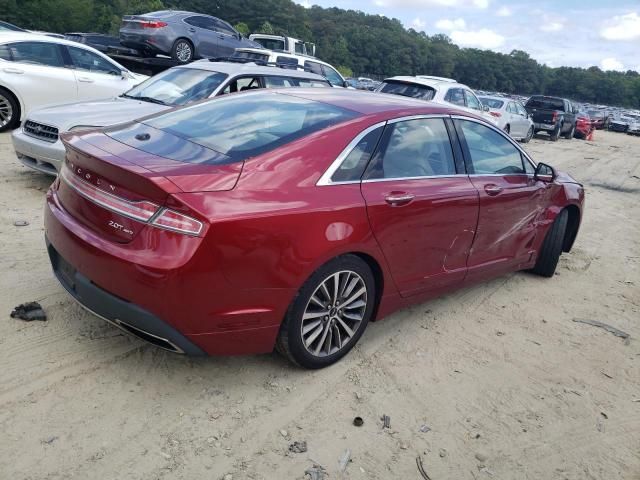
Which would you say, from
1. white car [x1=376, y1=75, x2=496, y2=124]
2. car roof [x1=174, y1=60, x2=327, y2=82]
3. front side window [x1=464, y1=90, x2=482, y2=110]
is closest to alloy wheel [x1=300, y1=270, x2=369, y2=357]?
car roof [x1=174, y1=60, x2=327, y2=82]

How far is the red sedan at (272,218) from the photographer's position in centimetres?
260

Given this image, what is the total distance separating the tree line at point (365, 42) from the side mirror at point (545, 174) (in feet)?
181

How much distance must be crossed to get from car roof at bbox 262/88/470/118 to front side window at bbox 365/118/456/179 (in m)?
0.10

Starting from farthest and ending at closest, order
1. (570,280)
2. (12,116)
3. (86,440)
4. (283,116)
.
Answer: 1. (12,116)
2. (570,280)
3. (283,116)
4. (86,440)

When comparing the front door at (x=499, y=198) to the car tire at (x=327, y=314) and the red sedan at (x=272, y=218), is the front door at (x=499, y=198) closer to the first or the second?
the red sedan at (x=272, y=218)

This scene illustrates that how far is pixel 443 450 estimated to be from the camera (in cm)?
280

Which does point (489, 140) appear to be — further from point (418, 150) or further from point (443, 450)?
point (443, 450)

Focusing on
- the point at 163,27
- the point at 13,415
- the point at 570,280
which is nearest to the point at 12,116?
the point at 163,27

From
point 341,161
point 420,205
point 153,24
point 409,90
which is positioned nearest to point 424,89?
point 409,90

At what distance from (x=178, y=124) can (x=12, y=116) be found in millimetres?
6645

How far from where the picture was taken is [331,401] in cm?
307

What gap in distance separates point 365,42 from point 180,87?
105 meters

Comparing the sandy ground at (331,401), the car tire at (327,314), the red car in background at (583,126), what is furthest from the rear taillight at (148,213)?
the red car in background at (583,126)

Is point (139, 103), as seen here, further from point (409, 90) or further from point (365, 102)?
point (409, 90)
